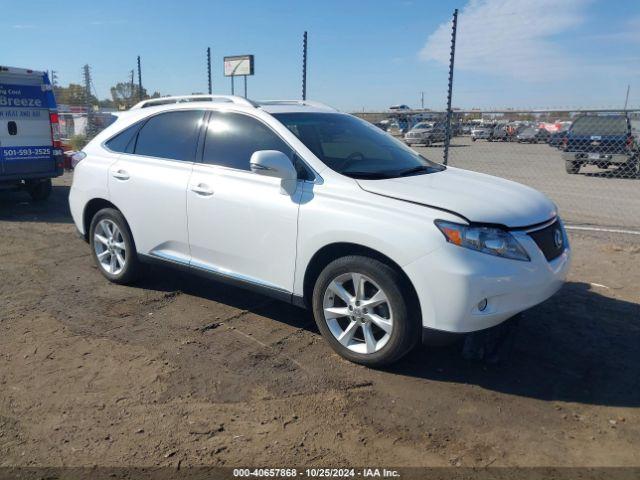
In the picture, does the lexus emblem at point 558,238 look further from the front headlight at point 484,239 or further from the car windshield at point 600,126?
the car windshield at point 600,126

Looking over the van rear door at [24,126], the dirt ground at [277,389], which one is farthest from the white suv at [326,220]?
the van rear door at [24,126]

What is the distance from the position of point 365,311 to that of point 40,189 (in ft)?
27.9

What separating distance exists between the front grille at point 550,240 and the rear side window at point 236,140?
6.09 ft

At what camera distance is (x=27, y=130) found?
920 cm

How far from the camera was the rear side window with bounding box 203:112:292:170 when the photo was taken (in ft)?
13.8

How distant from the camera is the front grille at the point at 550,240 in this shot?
3.57m

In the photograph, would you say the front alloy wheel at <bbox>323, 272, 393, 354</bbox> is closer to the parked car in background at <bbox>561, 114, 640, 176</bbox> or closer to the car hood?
the car hood

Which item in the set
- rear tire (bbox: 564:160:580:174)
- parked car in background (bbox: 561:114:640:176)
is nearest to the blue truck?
parked car in background (bbox: 561:114:640:176)

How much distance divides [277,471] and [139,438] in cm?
81

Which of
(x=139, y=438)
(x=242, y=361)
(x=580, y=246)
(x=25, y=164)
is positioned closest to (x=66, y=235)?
(x=25, y=164)

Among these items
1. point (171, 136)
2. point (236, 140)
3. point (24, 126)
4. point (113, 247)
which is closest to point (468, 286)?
point (236, 140)

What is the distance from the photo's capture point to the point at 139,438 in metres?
2.93

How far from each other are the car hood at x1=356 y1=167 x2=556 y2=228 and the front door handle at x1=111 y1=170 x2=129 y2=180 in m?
2.41

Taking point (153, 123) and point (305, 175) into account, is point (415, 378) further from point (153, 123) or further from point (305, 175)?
point (153, 123)
